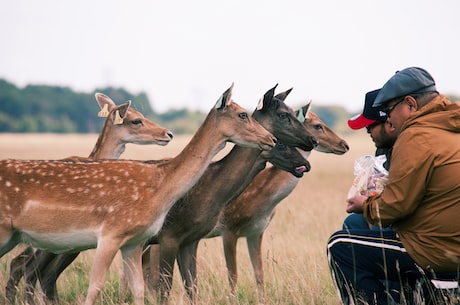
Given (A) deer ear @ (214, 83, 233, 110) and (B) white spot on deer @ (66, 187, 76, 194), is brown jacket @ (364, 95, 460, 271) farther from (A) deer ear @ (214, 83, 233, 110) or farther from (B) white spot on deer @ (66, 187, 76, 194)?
(B) white spot on deer @ (66, 187, 76, 194)

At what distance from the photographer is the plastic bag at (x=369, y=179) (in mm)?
5414

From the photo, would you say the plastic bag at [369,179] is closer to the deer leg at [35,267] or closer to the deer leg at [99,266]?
the deer leg at [99,266]

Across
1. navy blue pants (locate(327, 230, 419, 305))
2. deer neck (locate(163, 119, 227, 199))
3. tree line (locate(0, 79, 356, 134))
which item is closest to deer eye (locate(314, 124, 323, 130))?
deer neck (locate(163, 119, 227, 199))

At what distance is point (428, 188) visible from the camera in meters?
4.84

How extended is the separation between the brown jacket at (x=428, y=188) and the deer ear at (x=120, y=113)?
4.05 meters

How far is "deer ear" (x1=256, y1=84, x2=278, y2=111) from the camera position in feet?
24.8

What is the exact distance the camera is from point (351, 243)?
533 cm

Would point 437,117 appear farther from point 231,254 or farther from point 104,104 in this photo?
point 104,104

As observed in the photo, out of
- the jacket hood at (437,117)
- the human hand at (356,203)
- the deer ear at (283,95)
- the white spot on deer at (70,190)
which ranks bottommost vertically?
the white spot on deer at (70,190)

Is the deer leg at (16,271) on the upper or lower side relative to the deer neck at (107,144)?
lower

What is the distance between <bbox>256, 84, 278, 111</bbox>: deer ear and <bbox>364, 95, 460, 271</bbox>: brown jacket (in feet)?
8.86

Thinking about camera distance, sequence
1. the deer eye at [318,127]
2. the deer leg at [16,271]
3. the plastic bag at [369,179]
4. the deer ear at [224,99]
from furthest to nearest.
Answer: the deer eye at [318,127]
the deer leg at [16,271]
the deer ear at [224,99]
the plastic bag at [369,179]

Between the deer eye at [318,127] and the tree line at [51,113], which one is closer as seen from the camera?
the deer eye at [318,127]

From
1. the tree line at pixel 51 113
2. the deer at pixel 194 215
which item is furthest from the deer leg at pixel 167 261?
the tree line at pixel 51 113
